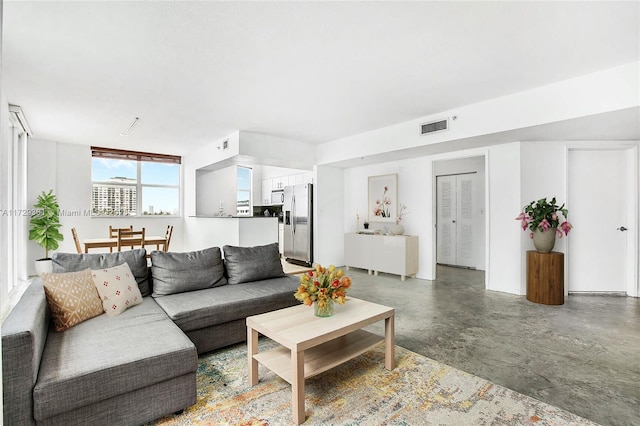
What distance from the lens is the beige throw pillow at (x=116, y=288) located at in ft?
7.97

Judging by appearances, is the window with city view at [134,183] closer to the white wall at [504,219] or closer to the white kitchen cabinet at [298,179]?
the white kitchen cabinet at [298,179]

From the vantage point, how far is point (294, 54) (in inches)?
109

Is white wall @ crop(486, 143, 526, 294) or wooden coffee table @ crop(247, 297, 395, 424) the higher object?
white wall @ crop(486, 143, 526, 294)

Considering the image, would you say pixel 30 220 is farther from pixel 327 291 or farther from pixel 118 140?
pixel 327 291

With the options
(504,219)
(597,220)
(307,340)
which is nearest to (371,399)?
(307,340)

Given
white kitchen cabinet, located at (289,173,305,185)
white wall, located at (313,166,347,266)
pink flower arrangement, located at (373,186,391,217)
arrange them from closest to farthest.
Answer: pink flower arrangement, located at (373,186,391,217), white wall, located at (313,166,347,266), white kitchen cabinet, located at (289,173,305,185)

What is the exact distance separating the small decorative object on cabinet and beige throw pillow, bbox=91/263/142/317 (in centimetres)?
450

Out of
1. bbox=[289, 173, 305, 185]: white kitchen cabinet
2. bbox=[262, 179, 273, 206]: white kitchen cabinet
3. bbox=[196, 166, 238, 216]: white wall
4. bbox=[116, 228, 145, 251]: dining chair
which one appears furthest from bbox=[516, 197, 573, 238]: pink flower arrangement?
bbox=[196, 166, 238, 216]: white wall

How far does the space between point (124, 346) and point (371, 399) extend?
5.00ft

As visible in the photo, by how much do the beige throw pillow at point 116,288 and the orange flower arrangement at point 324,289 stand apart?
1363 millimetres

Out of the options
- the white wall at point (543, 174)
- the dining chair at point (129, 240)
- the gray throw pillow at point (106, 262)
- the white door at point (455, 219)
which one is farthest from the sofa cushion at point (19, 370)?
the white door at point (455, 219)

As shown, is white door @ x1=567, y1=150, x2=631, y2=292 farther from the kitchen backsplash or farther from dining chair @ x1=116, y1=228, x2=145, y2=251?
dining chair @ x1=116, y1=228, x2=145, y2=251

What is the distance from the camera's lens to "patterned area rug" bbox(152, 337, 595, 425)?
1884 millimetres

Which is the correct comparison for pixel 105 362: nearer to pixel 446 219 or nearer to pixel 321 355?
pixel 321 355
